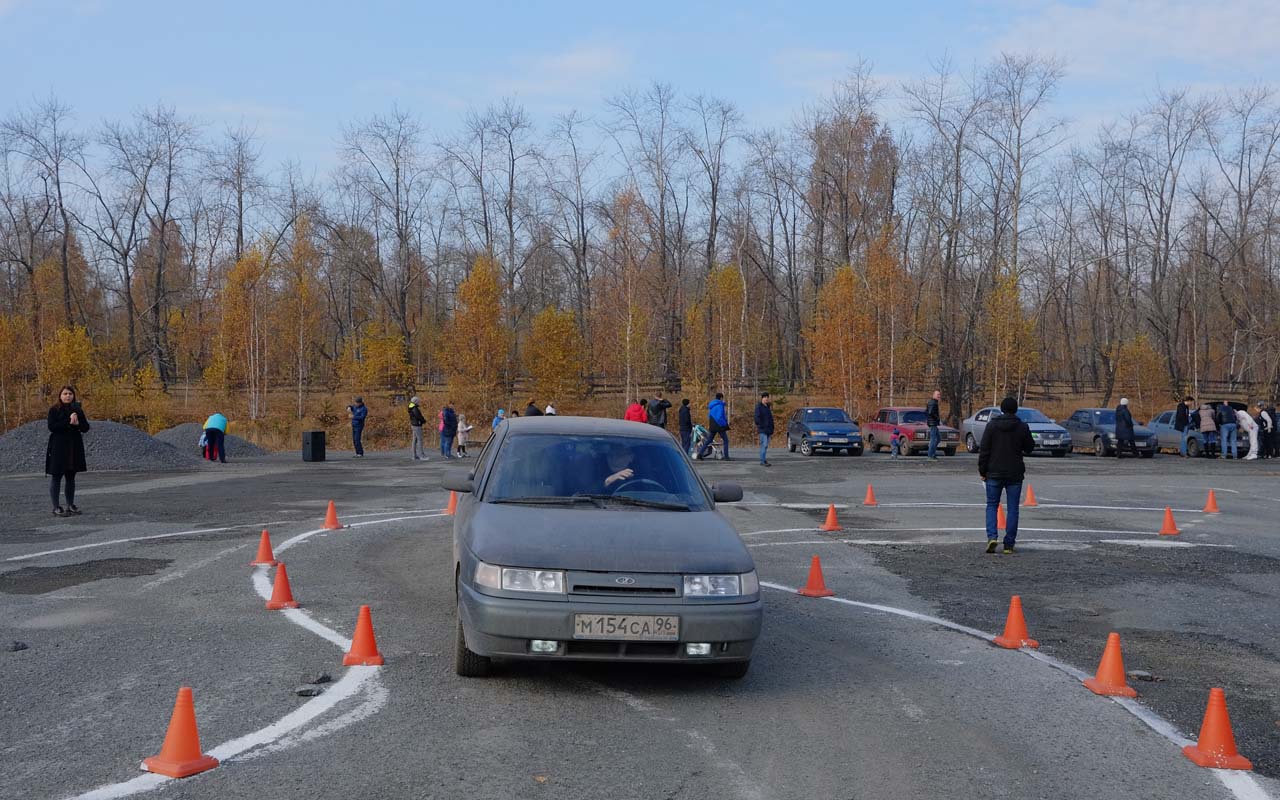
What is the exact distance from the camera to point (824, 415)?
35.9m

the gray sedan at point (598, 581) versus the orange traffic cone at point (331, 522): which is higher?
the gray sedan at point (598, 581)

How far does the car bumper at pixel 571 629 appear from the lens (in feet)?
19.4

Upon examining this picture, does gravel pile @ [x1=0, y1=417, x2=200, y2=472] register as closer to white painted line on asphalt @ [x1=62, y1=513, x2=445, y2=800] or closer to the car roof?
white painted line on asphalt @ [x1=62, y1=513, x2=445, y2=800]

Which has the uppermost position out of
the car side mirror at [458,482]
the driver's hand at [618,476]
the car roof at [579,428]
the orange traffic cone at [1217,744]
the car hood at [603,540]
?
the car roof at [579,428]

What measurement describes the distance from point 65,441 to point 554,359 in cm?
3885

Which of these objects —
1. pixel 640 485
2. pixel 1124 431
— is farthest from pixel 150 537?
pixel 1124 431

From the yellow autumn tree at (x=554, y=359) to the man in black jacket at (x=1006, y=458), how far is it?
41.3 meters

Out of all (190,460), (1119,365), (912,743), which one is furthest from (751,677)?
(1119,365)

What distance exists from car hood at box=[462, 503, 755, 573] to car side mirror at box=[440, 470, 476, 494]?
2.48 ft

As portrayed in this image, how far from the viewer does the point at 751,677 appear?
22.2 ft

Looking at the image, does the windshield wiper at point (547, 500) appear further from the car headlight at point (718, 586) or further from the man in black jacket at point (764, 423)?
the man in black jacket at point (764, 423)

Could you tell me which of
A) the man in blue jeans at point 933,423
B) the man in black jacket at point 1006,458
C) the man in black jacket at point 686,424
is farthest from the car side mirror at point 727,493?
the man in blue jeans at point 933,423

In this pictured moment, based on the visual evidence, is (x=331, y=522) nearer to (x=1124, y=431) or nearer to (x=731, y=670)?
(x=731, y=670)

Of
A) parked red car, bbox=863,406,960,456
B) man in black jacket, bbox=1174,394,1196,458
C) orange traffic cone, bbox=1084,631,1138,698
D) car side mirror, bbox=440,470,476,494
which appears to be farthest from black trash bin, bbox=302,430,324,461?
man in black jacket, bbox=1174,394,1196,458
